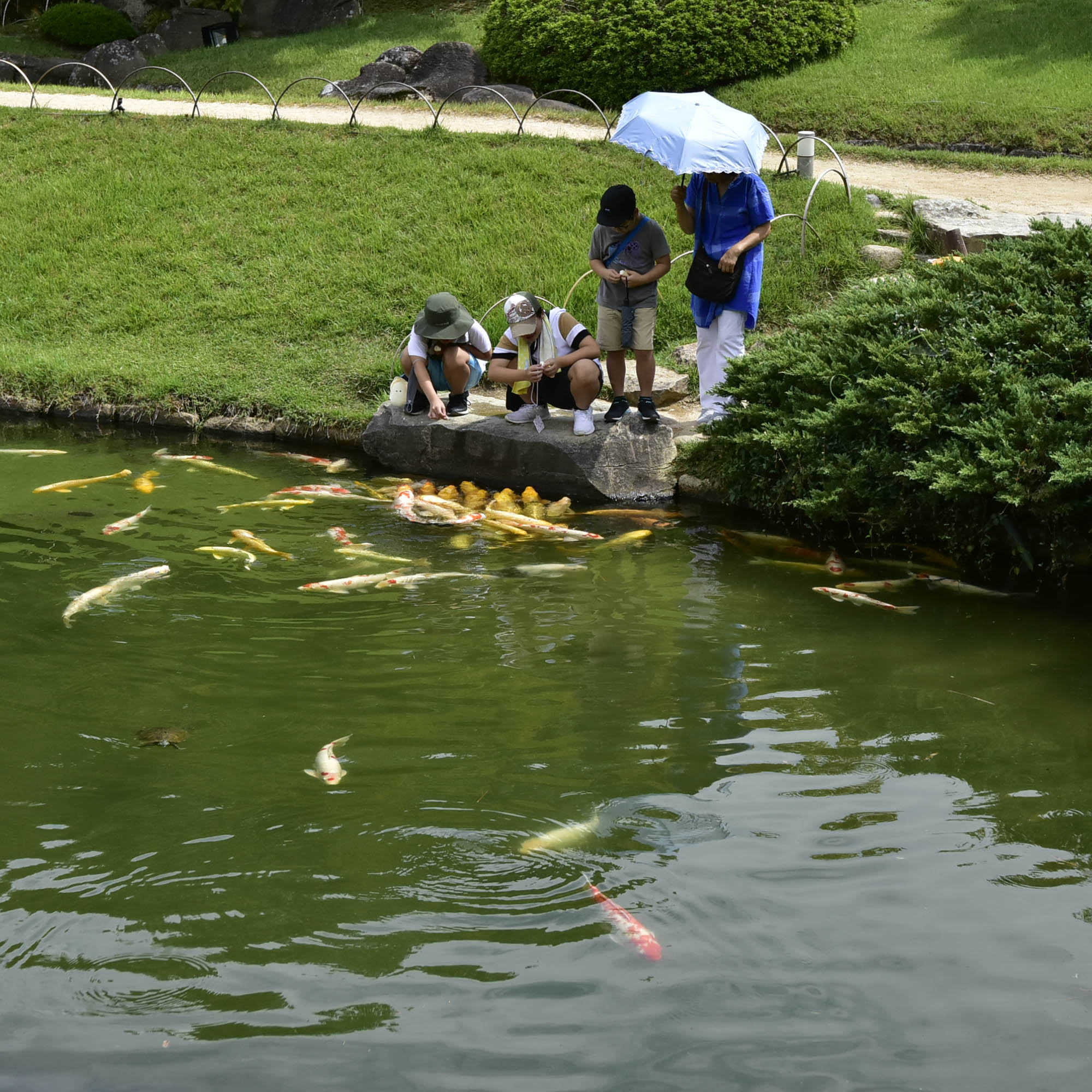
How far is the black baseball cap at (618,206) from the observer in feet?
25.5

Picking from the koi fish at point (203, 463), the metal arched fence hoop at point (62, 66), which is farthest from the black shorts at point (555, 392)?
the metal arched fence hoop at point (62, 66)

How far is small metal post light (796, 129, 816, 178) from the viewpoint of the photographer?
12.3 meters

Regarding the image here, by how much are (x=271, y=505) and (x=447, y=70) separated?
13419 mm

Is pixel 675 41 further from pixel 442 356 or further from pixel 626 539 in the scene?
pixel 626 539

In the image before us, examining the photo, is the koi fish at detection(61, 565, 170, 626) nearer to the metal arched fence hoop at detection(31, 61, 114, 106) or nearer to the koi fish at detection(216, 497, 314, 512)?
the koi fish at detection(216, 497, 314, 512)

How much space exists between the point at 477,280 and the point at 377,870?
8.14m

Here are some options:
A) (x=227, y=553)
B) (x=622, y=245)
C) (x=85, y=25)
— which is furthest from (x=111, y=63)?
(x=227, y=553)

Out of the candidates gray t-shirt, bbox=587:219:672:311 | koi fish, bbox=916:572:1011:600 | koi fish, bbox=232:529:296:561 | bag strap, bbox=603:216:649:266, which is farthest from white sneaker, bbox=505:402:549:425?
koi fish, bbox=916:572:1011:600

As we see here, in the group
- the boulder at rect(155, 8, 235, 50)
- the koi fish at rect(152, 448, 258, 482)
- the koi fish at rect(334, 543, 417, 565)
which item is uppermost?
the boulder at rect(155, 8, 235, 50)

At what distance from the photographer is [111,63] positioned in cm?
2295

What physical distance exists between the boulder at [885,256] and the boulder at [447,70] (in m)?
9.88

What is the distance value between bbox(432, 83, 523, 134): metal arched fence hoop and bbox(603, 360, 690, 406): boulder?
17.6 ft

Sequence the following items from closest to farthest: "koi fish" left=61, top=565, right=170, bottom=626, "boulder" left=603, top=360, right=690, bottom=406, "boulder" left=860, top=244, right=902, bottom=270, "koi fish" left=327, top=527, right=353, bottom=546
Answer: "koi fish" left=61, top=565, right=170, bottom=626 < "koi fish" left=327, top=527, right=353, bottom=546 < "boulder" left=603, top=360, right=690, bottom=406 < "boulder" left=860, top=244, right=902, bottom=270

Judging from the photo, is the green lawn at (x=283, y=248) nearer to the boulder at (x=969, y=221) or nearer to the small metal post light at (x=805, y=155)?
the small metal post light at (x=805, y=155)
